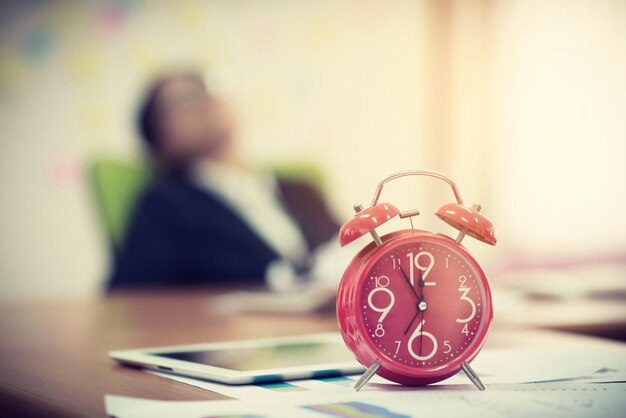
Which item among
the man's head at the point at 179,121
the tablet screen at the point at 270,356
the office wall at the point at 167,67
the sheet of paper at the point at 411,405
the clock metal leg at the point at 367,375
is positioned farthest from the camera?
the office wall at the point at 167,67

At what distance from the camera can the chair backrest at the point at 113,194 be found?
Answer: 260 cm

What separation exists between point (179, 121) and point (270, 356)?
2.27 metres

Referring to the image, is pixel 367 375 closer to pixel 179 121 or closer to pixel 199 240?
pixel 199 240

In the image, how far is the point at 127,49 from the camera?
3402 mm

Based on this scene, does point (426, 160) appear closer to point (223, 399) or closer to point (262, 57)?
point (262, 57)

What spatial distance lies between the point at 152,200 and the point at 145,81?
33.8 inches

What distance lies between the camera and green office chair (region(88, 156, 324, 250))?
8.54ft

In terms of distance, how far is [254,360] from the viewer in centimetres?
87

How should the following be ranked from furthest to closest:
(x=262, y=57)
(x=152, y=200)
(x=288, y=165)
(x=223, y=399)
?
1. (x=262, y=57)
2. (x=288, y=165)
3. (x=152, y=200)
4. (x=223, y=399)

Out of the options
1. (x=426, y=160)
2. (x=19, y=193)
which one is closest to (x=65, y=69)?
(x=19, y=193)

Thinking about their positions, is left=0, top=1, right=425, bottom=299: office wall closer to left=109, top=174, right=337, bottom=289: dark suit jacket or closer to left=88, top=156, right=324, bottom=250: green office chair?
left=109, top=174, right=337, bottom=289: dark suit jacket

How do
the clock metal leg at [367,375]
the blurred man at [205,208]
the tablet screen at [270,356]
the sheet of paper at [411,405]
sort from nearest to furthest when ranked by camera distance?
the sheet of paper at [411,405]
the clock metal leg at [367,375]
the tablet screen at [270,356]
the blurred man at [205,208]

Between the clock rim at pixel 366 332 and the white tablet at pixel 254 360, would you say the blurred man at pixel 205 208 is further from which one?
the clock rim at pixel 366 332

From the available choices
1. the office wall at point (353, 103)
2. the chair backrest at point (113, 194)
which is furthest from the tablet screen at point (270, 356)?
the office wall at point (353, 103)
